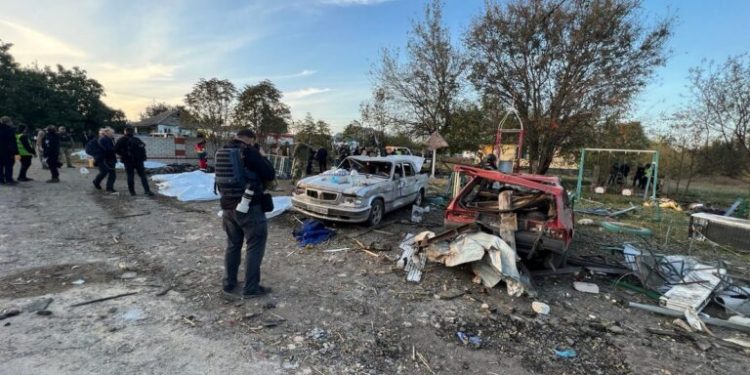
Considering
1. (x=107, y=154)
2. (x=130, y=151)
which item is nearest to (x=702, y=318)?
(x=130, y=151)

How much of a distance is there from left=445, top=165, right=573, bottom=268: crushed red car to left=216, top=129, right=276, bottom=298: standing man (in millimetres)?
2701

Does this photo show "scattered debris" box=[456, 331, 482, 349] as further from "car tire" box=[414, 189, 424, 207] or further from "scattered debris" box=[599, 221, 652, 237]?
"scattered debris" box=[599, 221, 652, 237]

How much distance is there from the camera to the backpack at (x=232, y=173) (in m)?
3.58

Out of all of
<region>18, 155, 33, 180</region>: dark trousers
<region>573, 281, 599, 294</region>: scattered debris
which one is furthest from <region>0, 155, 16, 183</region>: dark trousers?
<region>573, 281, 599, 294</region>: scattered debris

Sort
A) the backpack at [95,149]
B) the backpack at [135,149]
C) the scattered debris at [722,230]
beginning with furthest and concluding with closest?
the backpack at [95,149] → the backpack at [135,149] → the scattered debris at [722,230]

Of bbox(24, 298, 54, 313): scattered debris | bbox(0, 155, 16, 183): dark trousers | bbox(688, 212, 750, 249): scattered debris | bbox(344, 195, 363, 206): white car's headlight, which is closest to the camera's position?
bbox(24, 298, 54, 313): scattered debris

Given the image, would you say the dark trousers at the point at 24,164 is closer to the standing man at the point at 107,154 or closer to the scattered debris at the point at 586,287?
the standing man at the point at 107,154

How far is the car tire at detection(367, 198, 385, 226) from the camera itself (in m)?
6.89

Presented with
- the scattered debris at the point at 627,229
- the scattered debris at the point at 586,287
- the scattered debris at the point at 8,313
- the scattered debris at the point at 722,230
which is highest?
the scattered debris at the point at 722,230

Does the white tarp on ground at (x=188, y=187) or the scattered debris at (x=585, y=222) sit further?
the white tarp on ground at (x=188, y=187)

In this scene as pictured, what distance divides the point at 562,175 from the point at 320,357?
22528 millimetres

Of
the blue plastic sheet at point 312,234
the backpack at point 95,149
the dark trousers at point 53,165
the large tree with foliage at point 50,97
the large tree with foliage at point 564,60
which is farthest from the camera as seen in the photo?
the large tree with foliage at point 50,97

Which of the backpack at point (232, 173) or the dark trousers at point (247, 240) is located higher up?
the backpack at point (232, 173)

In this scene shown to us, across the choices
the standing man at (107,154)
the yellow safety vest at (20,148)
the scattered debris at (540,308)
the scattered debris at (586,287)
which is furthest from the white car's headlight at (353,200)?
the yellow safety vest at (20,148)
